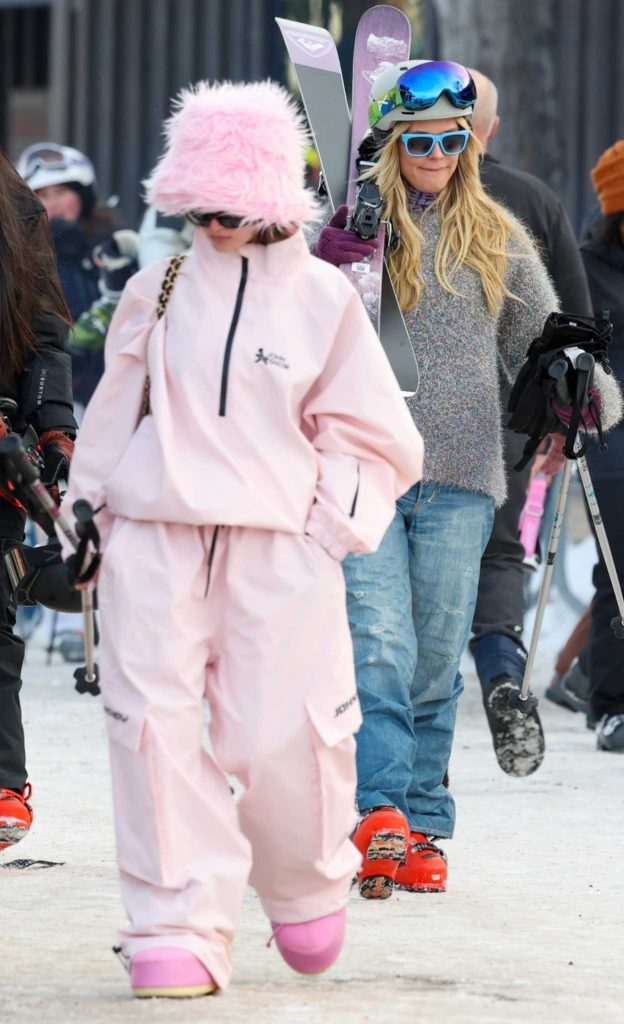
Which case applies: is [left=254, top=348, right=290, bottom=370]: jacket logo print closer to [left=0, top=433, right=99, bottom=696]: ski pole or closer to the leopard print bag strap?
the leopard print bag strap

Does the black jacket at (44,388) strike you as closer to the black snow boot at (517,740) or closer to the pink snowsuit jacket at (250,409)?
the pink snowsuit jacket at (250,409)

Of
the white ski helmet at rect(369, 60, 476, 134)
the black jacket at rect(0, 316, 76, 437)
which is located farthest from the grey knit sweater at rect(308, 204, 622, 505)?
the black jacket at rect(0, 316, 76, 437)

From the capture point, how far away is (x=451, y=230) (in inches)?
189

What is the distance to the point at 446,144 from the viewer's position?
187 inches

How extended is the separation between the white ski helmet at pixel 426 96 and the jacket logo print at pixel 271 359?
1265mm

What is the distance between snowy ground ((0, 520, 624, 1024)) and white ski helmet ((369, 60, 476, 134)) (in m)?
1.79

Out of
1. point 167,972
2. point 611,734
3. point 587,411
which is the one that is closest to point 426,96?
point 587,411

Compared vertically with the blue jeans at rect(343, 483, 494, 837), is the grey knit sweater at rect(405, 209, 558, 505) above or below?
above

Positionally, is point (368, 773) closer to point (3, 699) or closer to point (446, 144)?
point (3, 699)

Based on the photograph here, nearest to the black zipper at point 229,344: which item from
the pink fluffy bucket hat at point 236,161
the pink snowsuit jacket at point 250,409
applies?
the pink snowsuit jacket at point 250,409

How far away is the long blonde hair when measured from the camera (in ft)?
15.6

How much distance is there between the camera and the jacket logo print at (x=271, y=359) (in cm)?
367

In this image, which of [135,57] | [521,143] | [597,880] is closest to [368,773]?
[597,880]

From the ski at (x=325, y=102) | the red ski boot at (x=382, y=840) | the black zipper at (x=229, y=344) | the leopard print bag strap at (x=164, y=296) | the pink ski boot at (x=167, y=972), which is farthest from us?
the ski at (x=325, y=102)
